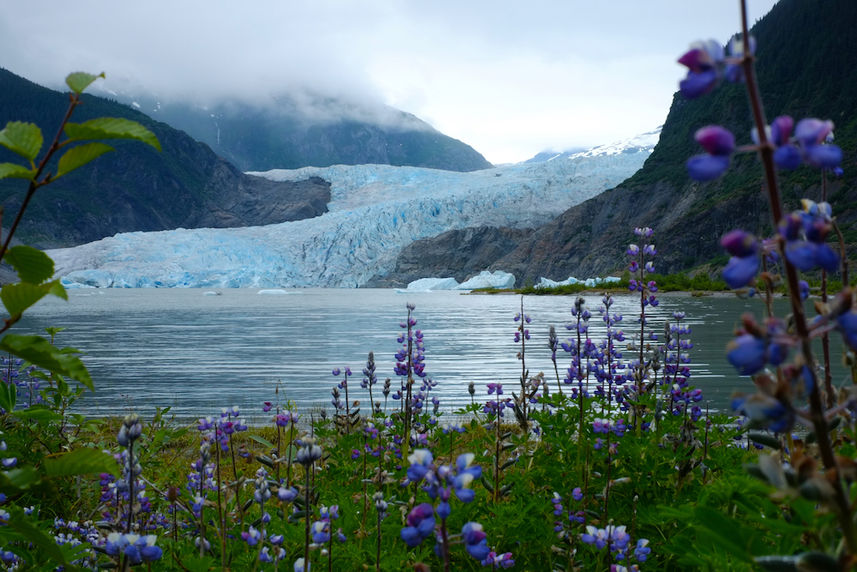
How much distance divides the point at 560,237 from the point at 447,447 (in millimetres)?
66991

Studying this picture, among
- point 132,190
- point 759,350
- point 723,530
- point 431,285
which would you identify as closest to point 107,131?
point 759,350

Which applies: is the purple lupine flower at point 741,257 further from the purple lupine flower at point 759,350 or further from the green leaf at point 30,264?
the green leaf at point 30,264

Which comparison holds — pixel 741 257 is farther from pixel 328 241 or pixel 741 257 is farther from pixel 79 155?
pixel 328 241

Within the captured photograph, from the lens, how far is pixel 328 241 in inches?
2261

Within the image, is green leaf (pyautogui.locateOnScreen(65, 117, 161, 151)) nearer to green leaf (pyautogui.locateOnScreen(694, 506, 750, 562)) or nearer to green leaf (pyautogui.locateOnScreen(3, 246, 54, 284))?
green leaf (pyautogui.locateOnScreen(3, 246, 54, 284))

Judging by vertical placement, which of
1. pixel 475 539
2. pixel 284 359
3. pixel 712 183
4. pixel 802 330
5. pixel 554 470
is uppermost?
pixel 712 183

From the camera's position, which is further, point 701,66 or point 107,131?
point 107,131

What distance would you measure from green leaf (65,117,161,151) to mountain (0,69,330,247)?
398 ft

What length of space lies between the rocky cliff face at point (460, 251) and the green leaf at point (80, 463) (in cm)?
6865

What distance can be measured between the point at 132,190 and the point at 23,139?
17454cm

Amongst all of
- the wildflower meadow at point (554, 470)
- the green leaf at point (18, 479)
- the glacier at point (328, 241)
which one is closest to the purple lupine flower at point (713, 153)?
the wildflower meadow at point (554, 470)

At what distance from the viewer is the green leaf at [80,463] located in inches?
51.0

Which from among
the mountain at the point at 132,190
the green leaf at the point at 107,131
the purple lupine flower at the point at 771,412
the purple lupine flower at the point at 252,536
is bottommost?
the purple lupine flower at the point at 252,536

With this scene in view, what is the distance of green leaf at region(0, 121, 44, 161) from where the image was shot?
3.84 feet
